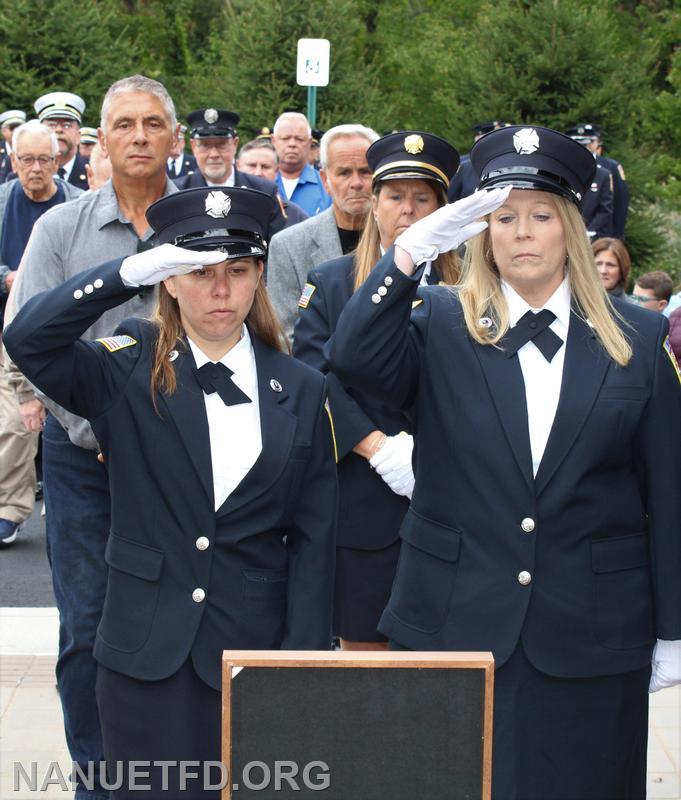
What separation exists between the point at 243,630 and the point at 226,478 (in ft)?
1.23

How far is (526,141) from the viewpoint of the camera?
3.29 meters

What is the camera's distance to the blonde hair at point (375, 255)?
14.9 ft

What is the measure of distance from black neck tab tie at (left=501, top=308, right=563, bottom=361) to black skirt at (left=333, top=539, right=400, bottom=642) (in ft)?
5.01

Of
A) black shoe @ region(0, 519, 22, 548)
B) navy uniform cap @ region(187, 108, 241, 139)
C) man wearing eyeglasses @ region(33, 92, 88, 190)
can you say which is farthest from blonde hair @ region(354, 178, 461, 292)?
man wearing eyeglasses @ region(33, 92, 88, 190)

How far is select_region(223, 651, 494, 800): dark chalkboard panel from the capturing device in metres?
2.10

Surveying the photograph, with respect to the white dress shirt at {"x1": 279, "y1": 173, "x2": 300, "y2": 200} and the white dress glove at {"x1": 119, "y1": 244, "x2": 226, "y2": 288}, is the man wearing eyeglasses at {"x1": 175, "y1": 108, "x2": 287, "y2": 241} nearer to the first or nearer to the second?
the white dress shirt at {"x1": 279, "y1": 173, "x2": 300, "y2": 200}

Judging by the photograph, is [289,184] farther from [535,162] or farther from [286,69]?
[286,69]

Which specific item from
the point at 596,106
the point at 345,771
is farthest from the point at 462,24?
the point at 345,771

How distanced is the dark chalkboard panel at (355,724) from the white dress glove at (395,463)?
89.9 inches

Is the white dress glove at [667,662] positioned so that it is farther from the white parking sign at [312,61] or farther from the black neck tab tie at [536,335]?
the white parking sign at [312,61]

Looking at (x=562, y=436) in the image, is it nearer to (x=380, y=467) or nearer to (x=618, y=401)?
(x=618, y=401)

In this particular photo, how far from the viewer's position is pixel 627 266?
8.37 metres

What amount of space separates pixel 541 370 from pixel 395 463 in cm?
125

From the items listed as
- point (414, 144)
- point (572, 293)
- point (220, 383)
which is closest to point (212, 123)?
point (414, 144)
